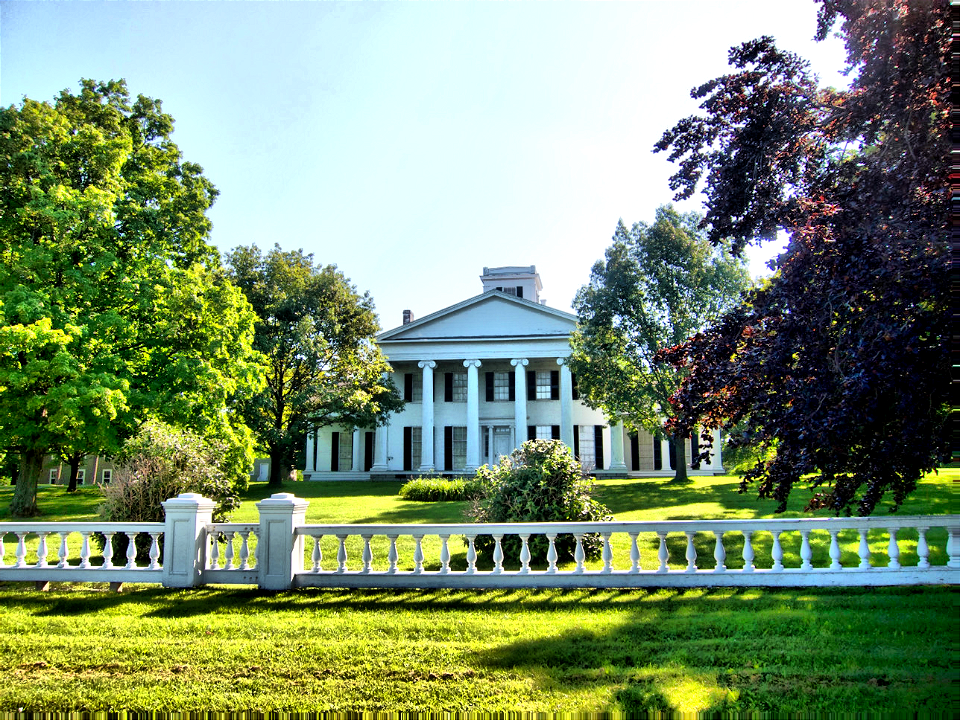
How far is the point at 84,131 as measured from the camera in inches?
731

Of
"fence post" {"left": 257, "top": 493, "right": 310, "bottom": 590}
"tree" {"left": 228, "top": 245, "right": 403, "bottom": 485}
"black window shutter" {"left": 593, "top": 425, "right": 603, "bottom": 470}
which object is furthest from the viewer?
"black window shutter" {"left": 593, "top": 425, "right": 603, "bottom": 470}

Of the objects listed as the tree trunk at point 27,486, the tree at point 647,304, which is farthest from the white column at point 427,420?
the tree trunk at point 27,486

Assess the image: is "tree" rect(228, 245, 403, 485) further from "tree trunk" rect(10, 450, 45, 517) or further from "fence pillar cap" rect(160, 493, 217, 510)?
"fence pillar cap" rect(160, 493, 217, 510)

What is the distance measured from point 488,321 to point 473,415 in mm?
5099

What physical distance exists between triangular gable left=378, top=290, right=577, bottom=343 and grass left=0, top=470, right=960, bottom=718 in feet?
88.5

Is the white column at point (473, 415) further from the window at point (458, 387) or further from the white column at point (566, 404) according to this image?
the white column at point (566, 404)

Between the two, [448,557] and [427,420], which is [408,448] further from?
[448,557]

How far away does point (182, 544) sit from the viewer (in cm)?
873

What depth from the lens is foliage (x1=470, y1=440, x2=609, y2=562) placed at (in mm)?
10422

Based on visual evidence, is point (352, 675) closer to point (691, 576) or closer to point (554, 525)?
point (554, 525)

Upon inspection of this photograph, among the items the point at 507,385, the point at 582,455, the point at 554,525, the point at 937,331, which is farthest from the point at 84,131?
the point at 582,455

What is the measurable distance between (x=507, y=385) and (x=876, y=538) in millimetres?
25542

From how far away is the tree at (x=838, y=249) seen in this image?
5.79 m

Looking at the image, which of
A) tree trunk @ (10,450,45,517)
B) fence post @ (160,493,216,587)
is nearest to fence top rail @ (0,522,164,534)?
fence post @ (160,493,216,587)
